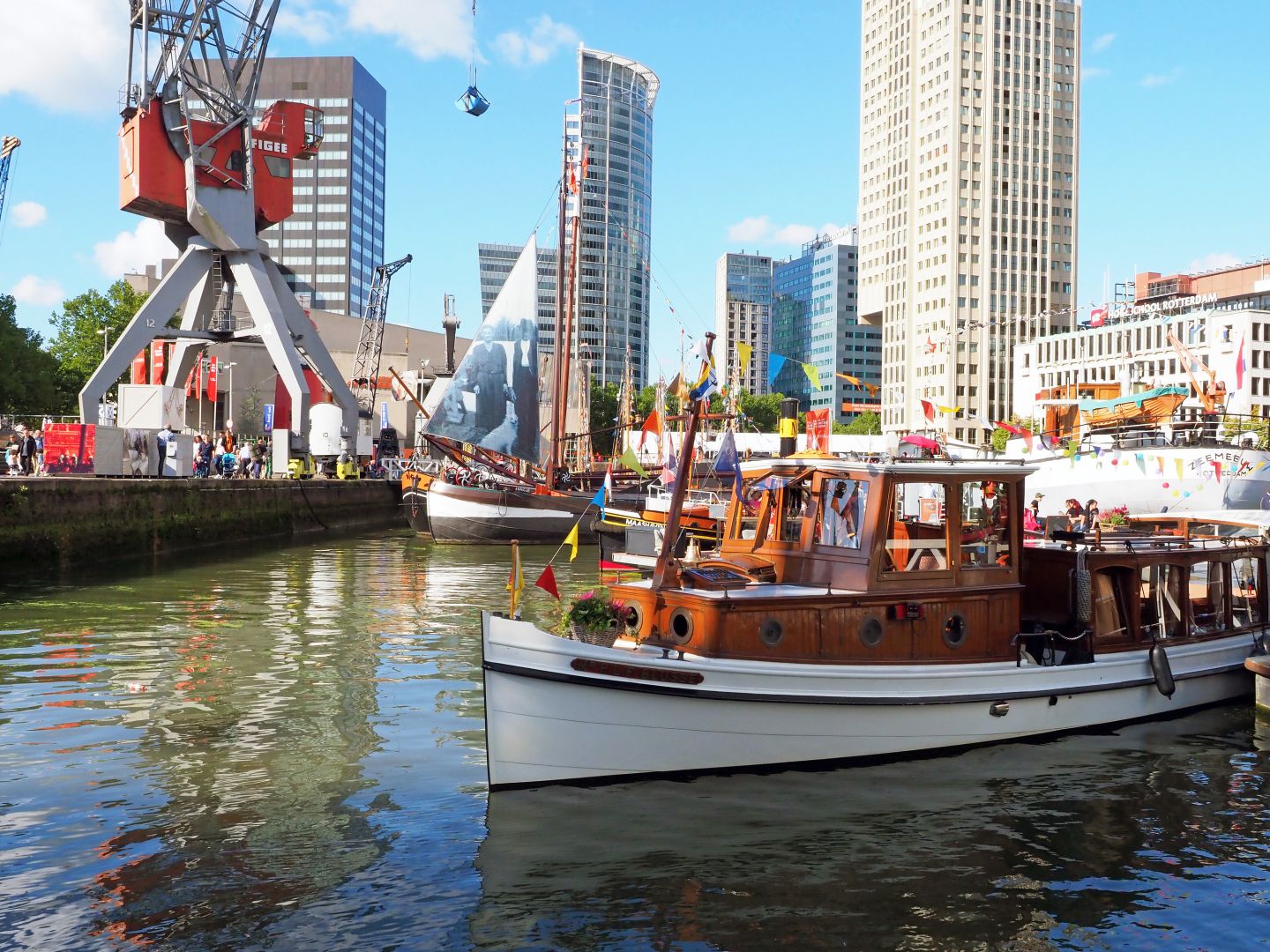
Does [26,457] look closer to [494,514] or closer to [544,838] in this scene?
[494,514]

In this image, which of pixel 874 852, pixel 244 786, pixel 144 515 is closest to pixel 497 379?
pixel 144 515

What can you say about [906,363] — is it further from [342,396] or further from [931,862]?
[931,862]

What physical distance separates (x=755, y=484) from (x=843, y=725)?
3207mm

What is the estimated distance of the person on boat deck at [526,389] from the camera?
42.4 metres

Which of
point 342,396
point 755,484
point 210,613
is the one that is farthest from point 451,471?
point 755,484

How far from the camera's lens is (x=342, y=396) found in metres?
61.4

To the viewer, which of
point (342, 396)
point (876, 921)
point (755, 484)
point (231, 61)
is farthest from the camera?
point (342, 396)

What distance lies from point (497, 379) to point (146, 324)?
18.8 metres

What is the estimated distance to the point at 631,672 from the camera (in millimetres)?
10492

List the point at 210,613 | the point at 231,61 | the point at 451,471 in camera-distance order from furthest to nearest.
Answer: the point at 231,61 < the point at 451,471 < the point at 210,613

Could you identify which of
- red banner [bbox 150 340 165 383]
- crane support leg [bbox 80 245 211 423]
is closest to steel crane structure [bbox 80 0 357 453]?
crane support leg [bbox 80 245 211 423]

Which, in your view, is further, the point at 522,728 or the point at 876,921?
the point at 522,728

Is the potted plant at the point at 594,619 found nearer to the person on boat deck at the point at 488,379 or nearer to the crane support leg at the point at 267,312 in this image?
the person on boat deck at the point at 488,379

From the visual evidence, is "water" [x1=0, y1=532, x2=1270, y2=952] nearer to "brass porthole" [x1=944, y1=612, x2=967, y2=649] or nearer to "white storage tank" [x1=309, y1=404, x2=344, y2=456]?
"brass porthole" [x1=944, y1=612, x2=967, y2=649]
